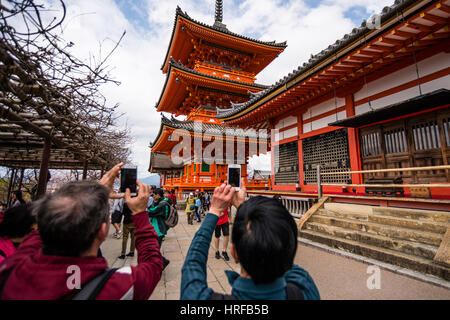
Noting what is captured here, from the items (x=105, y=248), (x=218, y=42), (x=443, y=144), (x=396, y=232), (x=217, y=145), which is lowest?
(x=105, y=248)

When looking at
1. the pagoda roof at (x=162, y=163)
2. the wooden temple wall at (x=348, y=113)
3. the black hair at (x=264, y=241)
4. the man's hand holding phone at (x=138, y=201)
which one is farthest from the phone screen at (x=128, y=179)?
the pagoda roof at (x=162, y=163)

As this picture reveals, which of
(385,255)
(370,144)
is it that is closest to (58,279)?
(385,255)

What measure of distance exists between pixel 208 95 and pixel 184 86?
178 centimetres

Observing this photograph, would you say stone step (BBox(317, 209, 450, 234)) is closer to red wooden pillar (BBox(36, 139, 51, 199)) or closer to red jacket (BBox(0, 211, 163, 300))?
red jacket (BBox(0, 211, 163, 300))

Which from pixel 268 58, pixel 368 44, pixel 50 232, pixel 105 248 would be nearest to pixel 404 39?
pixel 368 44

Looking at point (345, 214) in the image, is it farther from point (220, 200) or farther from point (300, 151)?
point (220, 200)

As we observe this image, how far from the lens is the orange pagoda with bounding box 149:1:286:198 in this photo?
13039 millimetres

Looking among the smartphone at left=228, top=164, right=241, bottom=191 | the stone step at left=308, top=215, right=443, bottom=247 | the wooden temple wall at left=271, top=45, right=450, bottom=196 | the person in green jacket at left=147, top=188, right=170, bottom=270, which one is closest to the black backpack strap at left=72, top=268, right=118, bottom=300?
the smartphone at left=228, top=164, right=241, bottom=191

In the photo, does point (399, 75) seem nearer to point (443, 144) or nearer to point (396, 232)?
point (443, 144)

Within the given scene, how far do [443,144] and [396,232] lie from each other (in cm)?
254

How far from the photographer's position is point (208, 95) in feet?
47.6

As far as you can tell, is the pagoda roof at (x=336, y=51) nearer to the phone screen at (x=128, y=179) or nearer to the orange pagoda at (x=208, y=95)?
the phone screen at (x=128, y=179)

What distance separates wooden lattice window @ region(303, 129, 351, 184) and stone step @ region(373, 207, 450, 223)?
6.06 feet

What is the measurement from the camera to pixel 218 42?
14.1 meters
